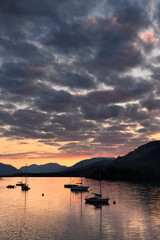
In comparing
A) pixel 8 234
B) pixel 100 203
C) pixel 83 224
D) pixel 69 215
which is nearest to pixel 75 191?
pixel 100 203

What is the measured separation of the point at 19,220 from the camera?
82.8 metres

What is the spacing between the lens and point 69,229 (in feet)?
230

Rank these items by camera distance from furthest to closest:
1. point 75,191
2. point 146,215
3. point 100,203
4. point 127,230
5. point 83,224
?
1. point 75,191
2. point 100,203
3. point 146,215
4. point 83,224
5. point 127,230

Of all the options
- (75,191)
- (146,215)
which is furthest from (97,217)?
(75,191)

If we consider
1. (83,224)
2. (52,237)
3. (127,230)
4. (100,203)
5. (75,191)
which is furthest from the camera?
(75,191)

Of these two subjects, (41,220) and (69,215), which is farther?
(69,215)

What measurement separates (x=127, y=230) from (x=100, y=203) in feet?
167

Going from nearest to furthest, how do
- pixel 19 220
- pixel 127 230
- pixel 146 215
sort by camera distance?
pixel 127 230 → pixel 19 220 → pixel 146 215

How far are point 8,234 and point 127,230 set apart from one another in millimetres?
30767

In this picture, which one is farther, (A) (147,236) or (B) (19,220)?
(B) (19,220)

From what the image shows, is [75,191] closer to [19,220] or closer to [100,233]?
[19,220]

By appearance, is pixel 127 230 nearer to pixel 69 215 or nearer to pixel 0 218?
pixel 69 215

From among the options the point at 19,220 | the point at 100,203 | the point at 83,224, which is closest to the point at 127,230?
the point at 83,224

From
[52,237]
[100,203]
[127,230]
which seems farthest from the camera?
[100,203]
